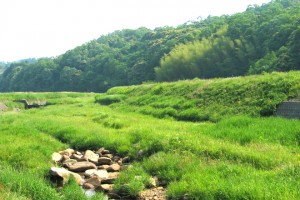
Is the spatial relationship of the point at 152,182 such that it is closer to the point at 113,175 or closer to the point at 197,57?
the point at 113,175

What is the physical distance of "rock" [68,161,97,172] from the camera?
40.0ft

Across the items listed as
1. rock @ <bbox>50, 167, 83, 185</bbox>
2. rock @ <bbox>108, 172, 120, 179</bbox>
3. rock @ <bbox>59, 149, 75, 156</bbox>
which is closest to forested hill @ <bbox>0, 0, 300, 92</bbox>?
rock @ <bbox>59, 149, 75, 156</bbox>

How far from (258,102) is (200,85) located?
26.5ft

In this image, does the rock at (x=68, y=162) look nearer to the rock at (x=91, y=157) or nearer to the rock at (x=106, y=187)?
the rock at (x=91, y=157)

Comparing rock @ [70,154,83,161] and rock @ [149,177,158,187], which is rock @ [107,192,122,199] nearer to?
rock @ [149,177,158,187]

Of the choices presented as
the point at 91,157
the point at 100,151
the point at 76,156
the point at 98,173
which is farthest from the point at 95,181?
the point at 100,151

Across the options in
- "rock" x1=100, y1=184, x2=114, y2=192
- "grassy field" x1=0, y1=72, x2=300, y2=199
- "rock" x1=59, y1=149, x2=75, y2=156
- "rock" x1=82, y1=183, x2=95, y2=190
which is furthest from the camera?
"rock" x1=59, y1=149, x2=75, y2=156

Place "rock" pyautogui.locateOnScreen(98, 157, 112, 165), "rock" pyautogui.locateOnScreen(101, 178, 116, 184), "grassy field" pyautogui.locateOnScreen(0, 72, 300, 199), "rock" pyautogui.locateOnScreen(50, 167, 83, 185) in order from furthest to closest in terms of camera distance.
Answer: "rock" pyautogui.locateOnScreen(98, 157, 112, 165)
"rock" pyautogui.locateOnScreen(101, 178, 116, 184)
"rock" pyautogui.locateOnScreen(50, 167, 83, 185)
"grassy field" pyautogui.locateOnScreen(0, 72, 300, 199)

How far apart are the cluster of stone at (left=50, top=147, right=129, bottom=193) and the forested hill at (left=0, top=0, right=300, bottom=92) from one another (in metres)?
36.3

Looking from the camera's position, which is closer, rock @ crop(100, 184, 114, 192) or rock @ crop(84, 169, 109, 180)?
rock @ crop(100, 184, 114, 192)

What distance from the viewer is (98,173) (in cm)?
1135

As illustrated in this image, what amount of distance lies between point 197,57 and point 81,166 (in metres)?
53.2

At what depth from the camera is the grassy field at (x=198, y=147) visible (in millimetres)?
8258

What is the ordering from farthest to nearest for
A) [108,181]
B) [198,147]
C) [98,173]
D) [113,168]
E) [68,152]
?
[68,152] → [113,168] → [198,147] → [98,173] → [108,181]
